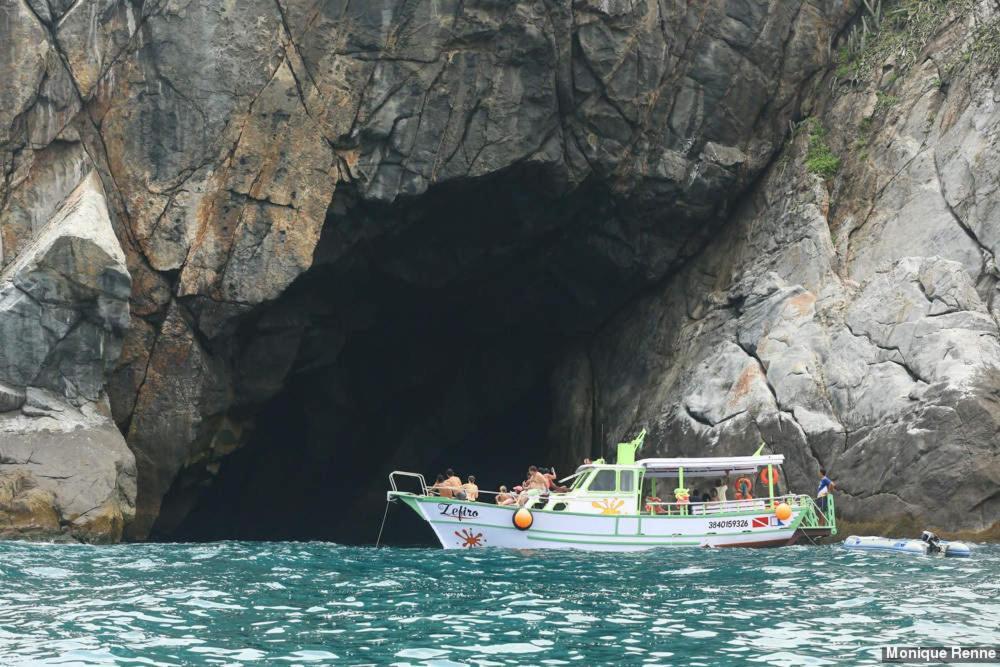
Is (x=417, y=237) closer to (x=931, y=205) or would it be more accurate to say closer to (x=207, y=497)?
(x=207, y=497)

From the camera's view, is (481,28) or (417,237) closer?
(481,28)

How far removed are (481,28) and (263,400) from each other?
12040 millimetres

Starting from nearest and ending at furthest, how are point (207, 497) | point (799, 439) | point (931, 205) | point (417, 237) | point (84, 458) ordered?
point (84, 458) < point (799, 439) < point (931, 205) < point (417, 237) < point (207, 497)

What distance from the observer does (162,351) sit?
29.0 metres

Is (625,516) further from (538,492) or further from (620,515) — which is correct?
(538,492)

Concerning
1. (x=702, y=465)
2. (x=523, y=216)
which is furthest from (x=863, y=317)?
(x=523, y=216)

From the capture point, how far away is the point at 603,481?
27.3m

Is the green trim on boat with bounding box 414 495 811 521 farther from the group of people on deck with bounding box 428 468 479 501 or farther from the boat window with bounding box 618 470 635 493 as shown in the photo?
the boat window with bounding box 618 470 635 493

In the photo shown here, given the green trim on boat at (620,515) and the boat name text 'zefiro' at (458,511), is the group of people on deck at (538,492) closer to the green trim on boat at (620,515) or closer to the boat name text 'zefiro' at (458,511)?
the green trim on boat at (620,515)

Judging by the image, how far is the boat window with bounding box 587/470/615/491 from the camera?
27.2 meters

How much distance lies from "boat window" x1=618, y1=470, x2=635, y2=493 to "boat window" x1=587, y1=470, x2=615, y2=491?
7.8 inches

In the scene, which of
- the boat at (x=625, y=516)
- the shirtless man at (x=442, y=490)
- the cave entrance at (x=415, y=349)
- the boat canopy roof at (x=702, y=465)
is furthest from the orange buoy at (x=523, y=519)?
the cave entrance at (x=415, y=349)

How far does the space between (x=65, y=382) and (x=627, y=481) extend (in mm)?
13879

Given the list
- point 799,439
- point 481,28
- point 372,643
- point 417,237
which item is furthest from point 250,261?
point 372,643
